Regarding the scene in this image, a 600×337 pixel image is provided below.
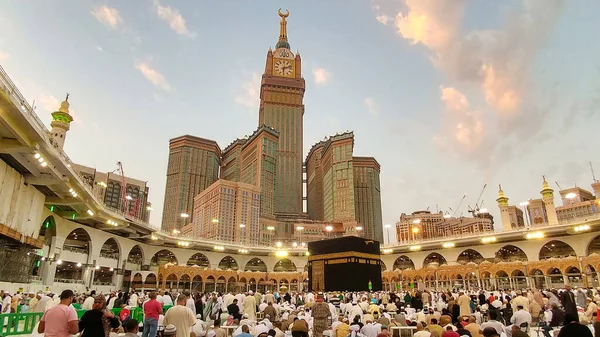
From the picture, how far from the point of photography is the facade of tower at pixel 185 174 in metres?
144

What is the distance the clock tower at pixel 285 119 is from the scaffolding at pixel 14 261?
118359 millimetres

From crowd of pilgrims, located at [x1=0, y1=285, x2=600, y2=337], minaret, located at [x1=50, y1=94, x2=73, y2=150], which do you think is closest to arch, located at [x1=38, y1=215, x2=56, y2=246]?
minaret, located at [x1=50, y1=94, x2=73, y2=150]

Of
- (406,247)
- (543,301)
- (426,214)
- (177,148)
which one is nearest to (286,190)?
(177,148)

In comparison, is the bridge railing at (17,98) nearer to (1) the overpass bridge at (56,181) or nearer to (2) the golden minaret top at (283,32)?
(1) the overpass bridge at (56,181)

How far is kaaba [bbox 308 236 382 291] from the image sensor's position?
29.9 meters

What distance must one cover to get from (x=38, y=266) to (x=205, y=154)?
432 ft

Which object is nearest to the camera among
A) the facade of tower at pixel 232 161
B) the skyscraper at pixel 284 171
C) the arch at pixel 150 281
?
the arch at pixel 150 281

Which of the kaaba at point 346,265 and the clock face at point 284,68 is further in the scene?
the clock face at point 284,68

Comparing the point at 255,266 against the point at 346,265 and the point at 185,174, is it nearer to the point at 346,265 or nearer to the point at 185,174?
the point at 346,265

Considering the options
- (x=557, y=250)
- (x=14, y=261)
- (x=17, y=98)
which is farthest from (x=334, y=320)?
(x=557, y=250)

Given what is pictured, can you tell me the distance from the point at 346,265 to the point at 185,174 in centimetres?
12994

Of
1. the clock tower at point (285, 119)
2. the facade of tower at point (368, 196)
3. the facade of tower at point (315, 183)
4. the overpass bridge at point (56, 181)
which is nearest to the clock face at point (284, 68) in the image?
the clock tower at point (285, 119)

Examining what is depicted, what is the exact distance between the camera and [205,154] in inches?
6166

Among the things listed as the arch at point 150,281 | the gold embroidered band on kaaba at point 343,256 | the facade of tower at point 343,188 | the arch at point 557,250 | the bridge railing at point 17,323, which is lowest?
the bridge railing at point 17,323
